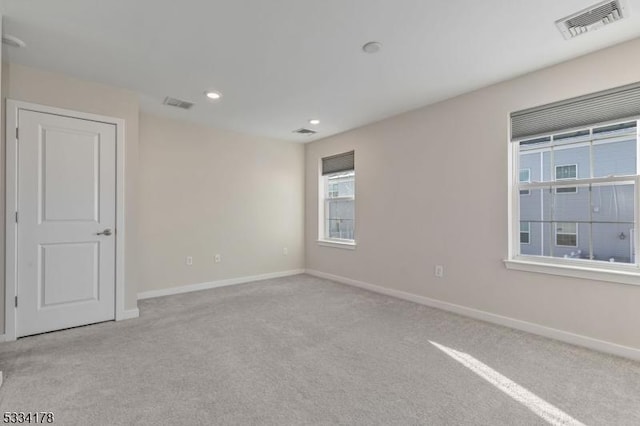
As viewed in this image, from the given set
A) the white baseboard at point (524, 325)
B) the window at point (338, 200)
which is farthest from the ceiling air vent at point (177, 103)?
the white baseboard at point (524, 325)

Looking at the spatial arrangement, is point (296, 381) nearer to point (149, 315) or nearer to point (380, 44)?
point (149, 315)

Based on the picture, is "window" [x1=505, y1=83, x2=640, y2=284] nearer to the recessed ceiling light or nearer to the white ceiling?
the white ceiling

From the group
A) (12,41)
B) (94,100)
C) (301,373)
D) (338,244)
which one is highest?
(12,41)

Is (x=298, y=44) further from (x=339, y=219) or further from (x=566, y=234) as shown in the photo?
(x=339, y=219)

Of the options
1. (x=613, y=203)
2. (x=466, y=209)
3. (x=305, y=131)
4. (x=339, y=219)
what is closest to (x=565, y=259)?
(x=613, y=203)

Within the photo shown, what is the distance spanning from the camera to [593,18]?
6.97 ft

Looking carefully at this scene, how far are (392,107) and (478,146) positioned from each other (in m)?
1.16

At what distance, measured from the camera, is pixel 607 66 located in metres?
2.52

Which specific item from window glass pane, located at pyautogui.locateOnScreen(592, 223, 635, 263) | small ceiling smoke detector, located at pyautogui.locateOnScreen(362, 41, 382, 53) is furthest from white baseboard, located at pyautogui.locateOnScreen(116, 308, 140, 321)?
window glass pane, located at pyautogui.locateOnScreen(592, 223, 635, 263)

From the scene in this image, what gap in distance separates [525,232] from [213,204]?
13.3 feet

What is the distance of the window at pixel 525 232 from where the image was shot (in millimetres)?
3100

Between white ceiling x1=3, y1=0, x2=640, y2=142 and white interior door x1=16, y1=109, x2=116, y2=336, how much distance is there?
2.03 ft

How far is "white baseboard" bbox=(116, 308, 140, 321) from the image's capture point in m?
3.27

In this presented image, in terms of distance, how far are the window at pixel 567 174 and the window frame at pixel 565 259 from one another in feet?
0.25
